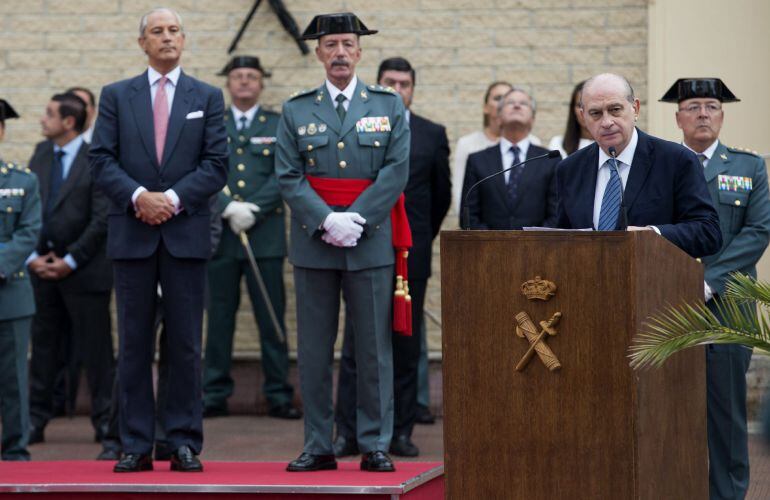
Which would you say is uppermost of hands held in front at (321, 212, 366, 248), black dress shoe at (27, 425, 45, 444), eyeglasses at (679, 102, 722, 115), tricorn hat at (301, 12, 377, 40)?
tricorn hat at (301, 12, 377, 40)

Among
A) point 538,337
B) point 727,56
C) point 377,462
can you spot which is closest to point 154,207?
point 377,462

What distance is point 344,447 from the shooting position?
751 cm

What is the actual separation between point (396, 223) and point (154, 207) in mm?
1147

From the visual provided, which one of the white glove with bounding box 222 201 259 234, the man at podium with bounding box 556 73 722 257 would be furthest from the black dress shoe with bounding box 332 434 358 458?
the man at podium with bounding box 556 73 722 257

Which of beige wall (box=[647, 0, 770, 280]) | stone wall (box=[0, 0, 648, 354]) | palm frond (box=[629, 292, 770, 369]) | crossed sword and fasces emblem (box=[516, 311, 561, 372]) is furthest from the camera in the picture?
stone wall (box=[0, 0, 648, 354])

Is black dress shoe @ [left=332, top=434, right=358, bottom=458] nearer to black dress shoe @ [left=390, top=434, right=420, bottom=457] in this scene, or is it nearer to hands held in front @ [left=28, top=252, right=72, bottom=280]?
black dress shoe @ [left=390, top=434, right=420, bottom=457]

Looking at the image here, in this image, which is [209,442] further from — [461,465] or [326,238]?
[461,465]

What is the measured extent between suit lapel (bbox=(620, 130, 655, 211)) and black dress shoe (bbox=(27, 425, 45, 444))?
16.5 feet

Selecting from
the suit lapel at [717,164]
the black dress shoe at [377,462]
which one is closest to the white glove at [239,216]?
the black dress shoe at [377,462]

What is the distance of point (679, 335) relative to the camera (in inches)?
167

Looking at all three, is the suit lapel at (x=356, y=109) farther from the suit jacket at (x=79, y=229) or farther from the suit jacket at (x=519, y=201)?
the suit jacket at (x=79, y=229)

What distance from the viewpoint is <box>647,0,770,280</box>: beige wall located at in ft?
30.2

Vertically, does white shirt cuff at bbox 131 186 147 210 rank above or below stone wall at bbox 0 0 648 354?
below

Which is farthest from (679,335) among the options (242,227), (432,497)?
(242,227)
